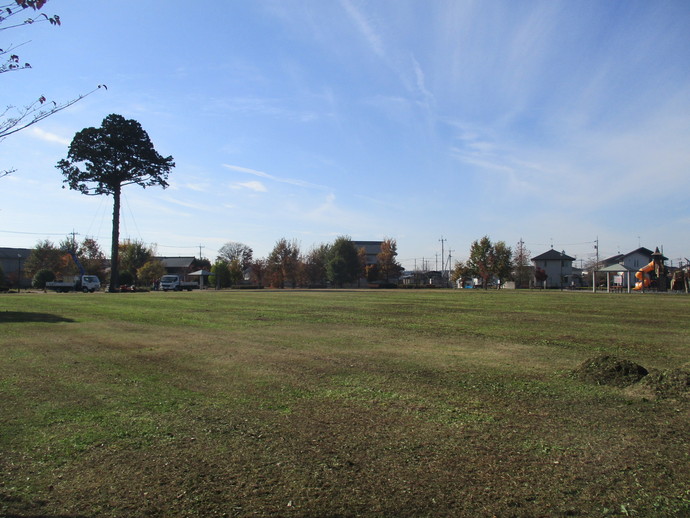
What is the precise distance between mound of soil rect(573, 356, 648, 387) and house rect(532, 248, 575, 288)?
110350mm

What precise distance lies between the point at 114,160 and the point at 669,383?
59.6 metres

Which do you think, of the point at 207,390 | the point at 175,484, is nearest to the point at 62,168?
the point at 207,390

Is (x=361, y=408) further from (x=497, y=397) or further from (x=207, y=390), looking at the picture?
(x=207, y=390)

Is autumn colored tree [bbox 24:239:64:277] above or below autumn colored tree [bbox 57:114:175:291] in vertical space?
below

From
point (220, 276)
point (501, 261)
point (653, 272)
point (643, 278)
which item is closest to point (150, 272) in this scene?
point (220, 276)

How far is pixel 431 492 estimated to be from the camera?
14.3 ft

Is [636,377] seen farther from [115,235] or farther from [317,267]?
[317,267]

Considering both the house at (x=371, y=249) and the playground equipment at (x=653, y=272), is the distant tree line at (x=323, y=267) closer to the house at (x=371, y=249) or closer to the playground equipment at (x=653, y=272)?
the house at (x=371, y=249)

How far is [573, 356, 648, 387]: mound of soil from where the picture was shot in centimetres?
827

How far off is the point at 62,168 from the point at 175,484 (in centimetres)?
5943

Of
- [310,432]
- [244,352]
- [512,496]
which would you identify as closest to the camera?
[512,496]

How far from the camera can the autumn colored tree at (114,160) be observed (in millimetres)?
54812

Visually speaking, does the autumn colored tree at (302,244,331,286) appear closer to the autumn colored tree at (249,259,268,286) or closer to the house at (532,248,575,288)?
the autumn colored tree at (249,259,268,286)

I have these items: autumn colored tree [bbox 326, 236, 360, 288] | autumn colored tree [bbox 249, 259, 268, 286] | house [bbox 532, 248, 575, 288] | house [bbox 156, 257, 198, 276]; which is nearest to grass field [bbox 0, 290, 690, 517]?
autumn colored tree [bbox 326, 236, 360, 288]
